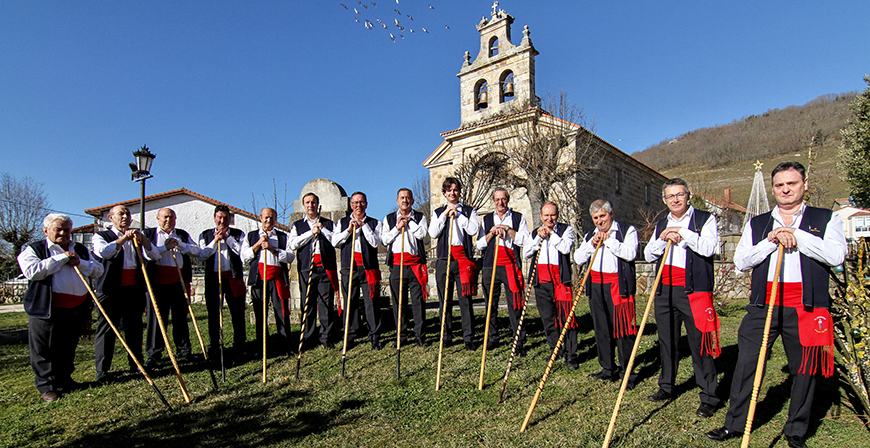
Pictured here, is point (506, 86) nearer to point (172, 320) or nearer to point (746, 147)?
point (172, 320)

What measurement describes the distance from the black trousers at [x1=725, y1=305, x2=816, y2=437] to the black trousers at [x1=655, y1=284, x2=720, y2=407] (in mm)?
435

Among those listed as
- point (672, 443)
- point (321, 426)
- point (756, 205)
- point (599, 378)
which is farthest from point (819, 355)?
point (756, 205)

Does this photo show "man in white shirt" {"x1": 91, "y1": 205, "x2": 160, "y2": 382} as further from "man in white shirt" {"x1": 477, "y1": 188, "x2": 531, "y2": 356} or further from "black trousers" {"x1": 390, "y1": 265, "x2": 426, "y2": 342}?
"man in white shirt" {"x1": 477, "y1": 188, "x2": 531, "y2": 356}

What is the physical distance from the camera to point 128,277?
17.1 feet

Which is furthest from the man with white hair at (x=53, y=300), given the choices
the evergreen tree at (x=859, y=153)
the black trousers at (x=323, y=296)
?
the evergreen tree at (x=859, y=153)

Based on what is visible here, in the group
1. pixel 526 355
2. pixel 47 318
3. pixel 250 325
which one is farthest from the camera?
pixel 250 325

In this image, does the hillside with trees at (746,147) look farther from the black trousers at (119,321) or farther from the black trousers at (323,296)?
the black trousers at (119,321)

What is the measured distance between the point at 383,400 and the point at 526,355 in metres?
2.00

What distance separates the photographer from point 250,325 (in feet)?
26.8

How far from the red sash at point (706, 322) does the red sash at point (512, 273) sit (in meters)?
2.02

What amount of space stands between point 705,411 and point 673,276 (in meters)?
1.07

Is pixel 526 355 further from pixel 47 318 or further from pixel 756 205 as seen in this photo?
pixel 756 205

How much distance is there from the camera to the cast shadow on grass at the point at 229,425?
3.42 metres

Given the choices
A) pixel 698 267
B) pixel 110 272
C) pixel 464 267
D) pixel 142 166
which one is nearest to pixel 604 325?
pixel 698 267
